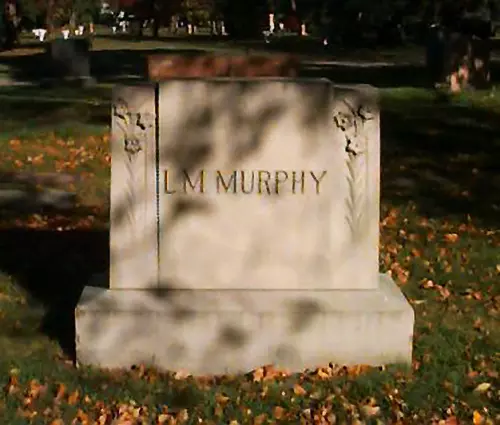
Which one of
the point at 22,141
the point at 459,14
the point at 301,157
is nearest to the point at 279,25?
the point at 459,14

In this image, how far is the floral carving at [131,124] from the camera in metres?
5.97

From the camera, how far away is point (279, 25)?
85.2 m

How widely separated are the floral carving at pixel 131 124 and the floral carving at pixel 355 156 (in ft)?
3.62

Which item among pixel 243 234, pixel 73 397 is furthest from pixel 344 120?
pixel 73 397

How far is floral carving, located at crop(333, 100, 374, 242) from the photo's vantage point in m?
6.00

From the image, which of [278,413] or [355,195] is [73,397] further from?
[355,195]

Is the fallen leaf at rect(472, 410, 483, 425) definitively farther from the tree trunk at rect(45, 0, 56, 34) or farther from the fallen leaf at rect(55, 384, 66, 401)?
the tree trunk at rect(45, 0, 56, 34)

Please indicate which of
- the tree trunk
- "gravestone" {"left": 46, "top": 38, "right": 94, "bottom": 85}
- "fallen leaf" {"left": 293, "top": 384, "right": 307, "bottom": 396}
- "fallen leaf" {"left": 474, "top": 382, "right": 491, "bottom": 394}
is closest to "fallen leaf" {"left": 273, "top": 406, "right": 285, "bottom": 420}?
"fallen leaf" {"left": 293, "top": 384, "right": 307, "bottom": 396}

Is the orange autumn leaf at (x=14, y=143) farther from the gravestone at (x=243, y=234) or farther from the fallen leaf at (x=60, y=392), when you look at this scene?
the fallen leaf at (x=60, y=392)

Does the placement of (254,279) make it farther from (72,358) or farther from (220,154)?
(72,358)

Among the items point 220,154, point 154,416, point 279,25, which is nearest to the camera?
point 154,416

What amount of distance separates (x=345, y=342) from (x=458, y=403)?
0.80m

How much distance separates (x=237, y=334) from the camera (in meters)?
5.87

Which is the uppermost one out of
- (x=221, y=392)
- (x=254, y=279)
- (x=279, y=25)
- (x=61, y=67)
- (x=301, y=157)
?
(x=301, y=157)
